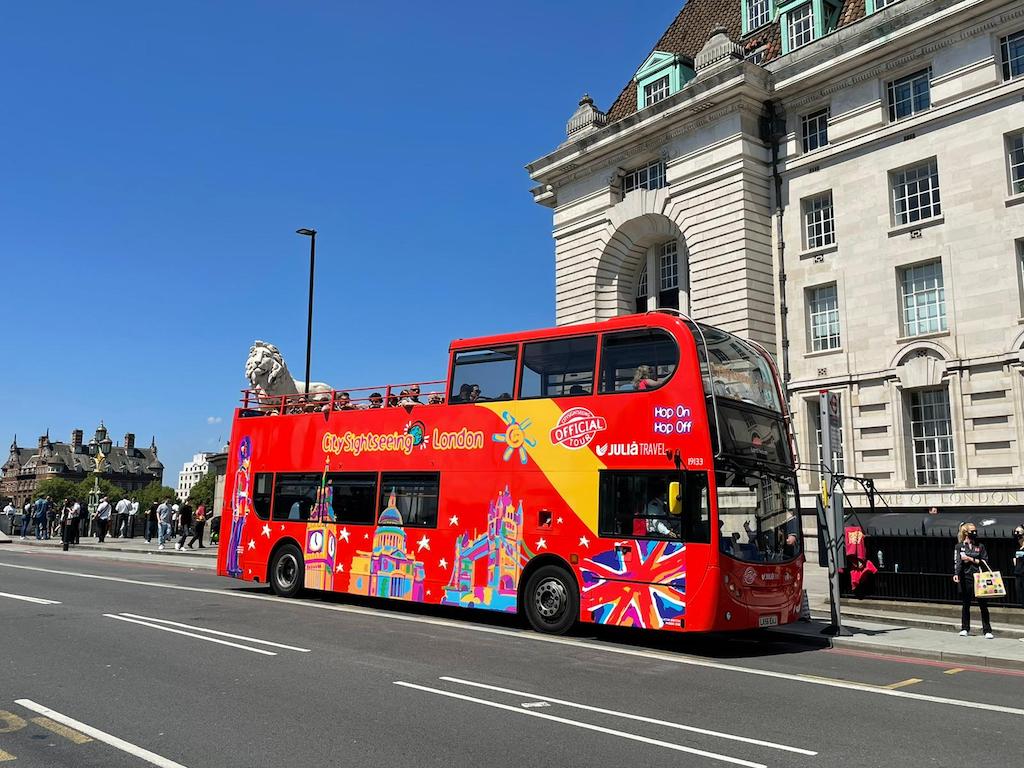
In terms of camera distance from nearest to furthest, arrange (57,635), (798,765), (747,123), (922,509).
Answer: (798,765) → (57,635) → (922,509) → (747,123)

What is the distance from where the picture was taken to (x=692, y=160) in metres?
27.1

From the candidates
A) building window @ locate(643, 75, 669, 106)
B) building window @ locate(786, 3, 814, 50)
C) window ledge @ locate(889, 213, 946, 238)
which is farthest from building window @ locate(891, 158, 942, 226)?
building window @ locate(643, 75, 669, 106)

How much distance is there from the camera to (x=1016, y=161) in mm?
21047

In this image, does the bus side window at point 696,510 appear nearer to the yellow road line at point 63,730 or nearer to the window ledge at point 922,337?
the yellow road line at point 63,730

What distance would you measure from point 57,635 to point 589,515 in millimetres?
7098

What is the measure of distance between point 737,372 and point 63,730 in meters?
8.83

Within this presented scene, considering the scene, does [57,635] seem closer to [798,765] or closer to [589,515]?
[589,515]

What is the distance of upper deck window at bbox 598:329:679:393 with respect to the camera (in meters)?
11.2

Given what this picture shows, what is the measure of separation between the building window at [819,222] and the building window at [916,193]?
1942 millimetres

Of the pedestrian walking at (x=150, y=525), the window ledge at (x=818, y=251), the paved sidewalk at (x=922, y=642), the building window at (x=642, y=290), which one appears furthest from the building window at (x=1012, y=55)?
the pedestrian walking at (x=150, y=525)

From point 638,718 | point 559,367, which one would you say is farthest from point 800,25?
point 638,718

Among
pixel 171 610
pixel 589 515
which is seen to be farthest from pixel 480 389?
pixel 171 610

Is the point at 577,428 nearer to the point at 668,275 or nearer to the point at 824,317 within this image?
the point at 824,317

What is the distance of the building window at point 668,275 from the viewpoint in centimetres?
2922
